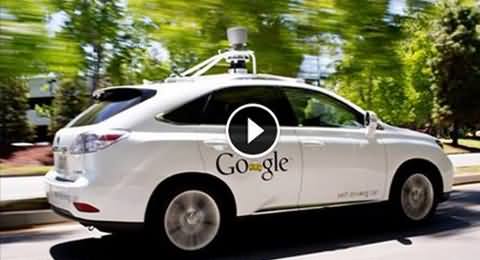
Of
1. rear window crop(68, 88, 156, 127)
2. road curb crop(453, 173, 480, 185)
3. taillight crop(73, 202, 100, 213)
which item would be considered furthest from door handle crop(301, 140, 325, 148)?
road curb crop(453, 173, 480, 185)

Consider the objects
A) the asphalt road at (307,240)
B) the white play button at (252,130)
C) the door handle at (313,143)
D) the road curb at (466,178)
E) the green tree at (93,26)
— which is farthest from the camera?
the road curb at (466,178)

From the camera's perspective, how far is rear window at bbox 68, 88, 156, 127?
5316 mm

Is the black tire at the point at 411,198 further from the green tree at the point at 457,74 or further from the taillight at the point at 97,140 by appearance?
the green tree at the point at 457,74

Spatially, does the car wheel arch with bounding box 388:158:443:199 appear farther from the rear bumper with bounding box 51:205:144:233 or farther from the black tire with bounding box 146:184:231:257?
the rear bumper with bounding box 51:205:144:233

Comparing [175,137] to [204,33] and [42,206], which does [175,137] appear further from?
[42,206]

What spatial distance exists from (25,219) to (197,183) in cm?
306

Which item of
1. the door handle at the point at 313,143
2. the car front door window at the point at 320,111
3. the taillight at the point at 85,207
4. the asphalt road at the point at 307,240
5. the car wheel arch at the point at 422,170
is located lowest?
the asphalt road at the point at 307,240

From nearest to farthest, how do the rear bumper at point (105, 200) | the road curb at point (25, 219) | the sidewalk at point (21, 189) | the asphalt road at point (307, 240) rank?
the rear bumper at point (105, 200) → the asphalt road at point (307, 240) → the road curb at point (25, 219) → the sidewalk at point (21, 189)

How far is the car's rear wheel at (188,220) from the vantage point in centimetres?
514

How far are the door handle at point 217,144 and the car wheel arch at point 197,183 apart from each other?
0.81ft

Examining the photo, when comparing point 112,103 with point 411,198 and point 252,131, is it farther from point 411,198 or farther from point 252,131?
point 411,198

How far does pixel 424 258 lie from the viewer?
5250 mm

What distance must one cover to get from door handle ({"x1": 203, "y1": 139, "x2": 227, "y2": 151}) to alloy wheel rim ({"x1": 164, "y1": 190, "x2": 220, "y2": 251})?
1.36 ft

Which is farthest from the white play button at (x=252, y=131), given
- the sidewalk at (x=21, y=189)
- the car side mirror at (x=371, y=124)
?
the sidewalk at (x=21, y=189)
